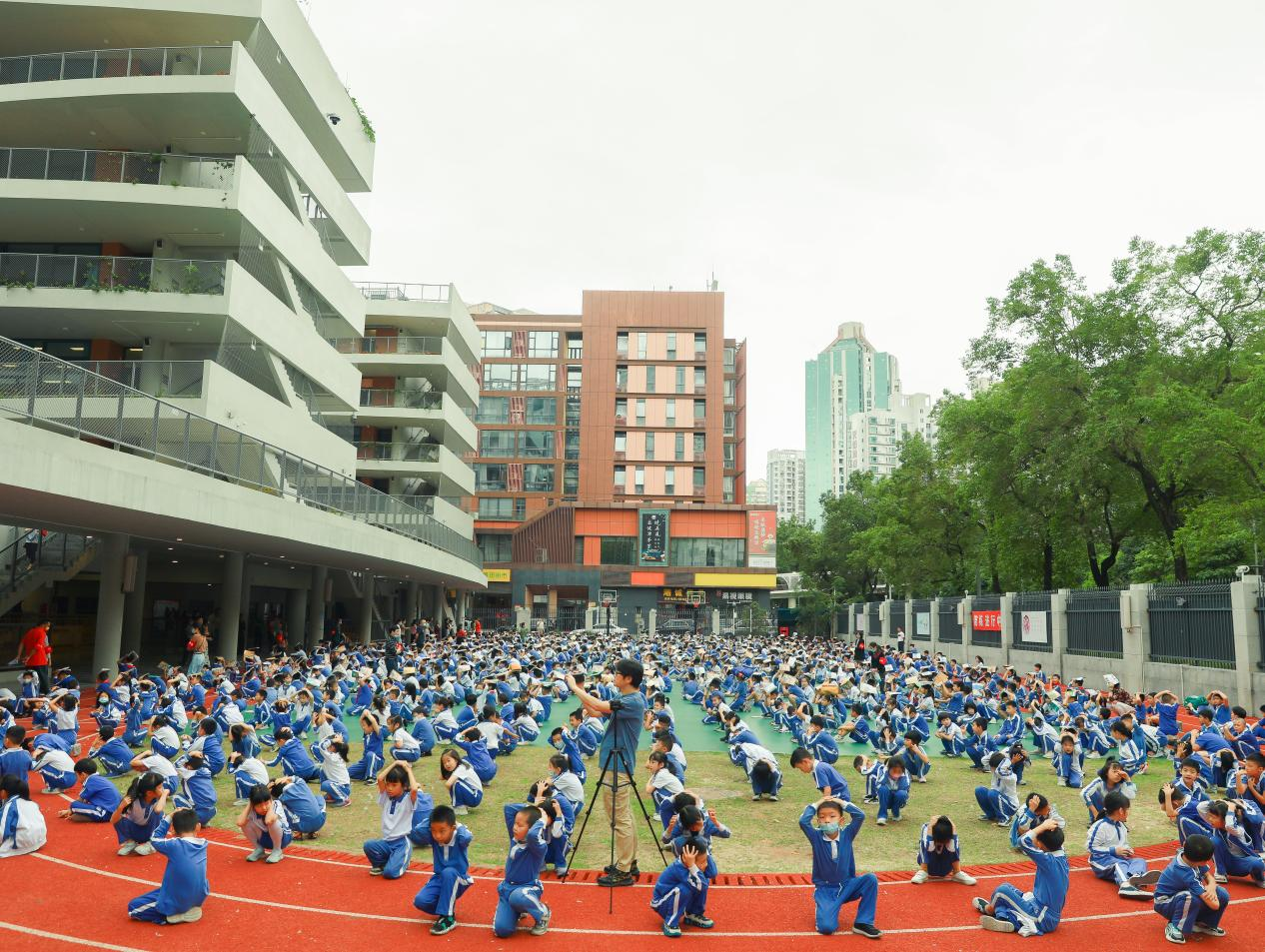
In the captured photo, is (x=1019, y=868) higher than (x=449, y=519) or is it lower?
lower

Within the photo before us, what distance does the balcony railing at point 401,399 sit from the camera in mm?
47500

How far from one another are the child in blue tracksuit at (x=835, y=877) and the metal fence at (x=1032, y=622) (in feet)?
83.7

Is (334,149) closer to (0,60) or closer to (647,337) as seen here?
(0,60)

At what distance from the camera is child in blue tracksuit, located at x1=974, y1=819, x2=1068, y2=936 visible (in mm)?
7559

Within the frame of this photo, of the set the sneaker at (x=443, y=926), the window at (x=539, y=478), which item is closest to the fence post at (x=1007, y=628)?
the sneaker at (x=443, y=926)

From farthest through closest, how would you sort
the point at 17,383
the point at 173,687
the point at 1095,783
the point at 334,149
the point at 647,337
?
the point at 647,337, the point at 334,149, the point at 173,687, the point at 17,383, the point at 1095,783

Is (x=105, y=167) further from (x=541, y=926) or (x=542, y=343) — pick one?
(x=542, y=343)

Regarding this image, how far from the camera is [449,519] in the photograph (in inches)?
1919

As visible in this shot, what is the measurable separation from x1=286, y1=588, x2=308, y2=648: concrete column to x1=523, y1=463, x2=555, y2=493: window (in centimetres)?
3581

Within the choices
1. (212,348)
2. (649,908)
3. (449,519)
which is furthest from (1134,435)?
(449,519)

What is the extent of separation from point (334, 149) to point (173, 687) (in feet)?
81.2

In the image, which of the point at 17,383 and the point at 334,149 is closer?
the point at 17,383

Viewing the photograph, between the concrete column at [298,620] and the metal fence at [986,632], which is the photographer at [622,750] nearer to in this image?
the concrete column at [298,620]

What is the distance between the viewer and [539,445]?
74.1 metres
